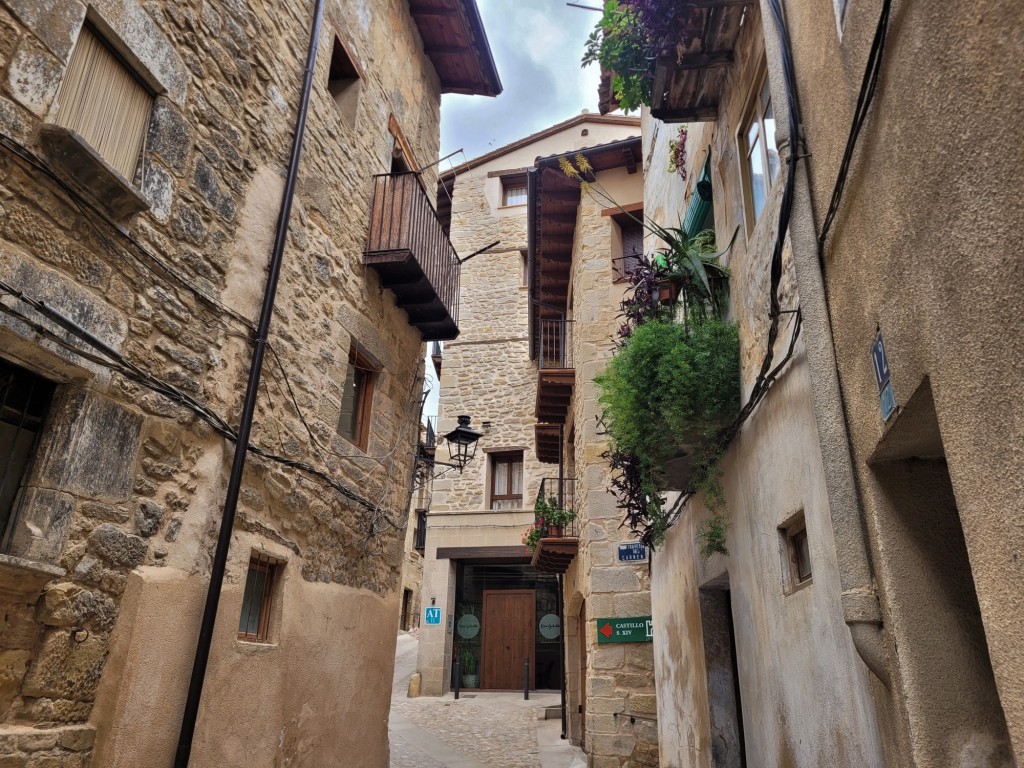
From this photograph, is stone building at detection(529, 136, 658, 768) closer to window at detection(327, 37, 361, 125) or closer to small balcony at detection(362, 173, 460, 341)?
small balcony at detection(362, 173, 460, 341)

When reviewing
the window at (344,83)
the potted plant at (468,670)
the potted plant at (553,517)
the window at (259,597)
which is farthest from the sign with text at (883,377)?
the potted plant at (468,670)

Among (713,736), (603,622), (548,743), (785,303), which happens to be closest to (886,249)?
(785,303)

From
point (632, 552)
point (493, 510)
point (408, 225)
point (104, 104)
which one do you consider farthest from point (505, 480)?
point (104, 104)

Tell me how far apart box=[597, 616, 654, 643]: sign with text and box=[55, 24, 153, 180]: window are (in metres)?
7.57

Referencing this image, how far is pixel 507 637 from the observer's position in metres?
18.1

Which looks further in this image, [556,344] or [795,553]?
[556,344]

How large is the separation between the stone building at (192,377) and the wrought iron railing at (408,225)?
29mm

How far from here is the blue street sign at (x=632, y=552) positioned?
9.34 meters

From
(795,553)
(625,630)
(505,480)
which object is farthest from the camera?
(505,480)

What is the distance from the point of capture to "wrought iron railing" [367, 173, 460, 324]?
6945 millimetres

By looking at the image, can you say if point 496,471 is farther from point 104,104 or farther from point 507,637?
point 104,104

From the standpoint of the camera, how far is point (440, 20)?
9062mm

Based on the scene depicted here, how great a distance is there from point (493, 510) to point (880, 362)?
51.3 feet

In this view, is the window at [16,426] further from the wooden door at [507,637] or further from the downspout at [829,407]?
the wooden door at [507,637]
